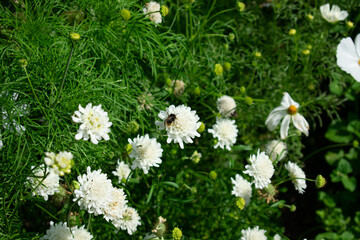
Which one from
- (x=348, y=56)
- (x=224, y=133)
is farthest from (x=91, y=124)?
(x=348, y=56)

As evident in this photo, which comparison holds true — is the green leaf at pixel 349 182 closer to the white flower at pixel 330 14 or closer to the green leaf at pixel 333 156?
the green leaf at pixel 333 156

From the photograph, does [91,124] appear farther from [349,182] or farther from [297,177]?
[349,182]

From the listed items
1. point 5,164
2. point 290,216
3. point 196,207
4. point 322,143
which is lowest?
point 290,216

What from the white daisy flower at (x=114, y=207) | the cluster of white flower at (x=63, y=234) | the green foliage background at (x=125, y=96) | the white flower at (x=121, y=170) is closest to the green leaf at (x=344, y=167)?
Result: the green foliage background at (x=125, y=96)

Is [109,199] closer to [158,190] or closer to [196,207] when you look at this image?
[158,190]

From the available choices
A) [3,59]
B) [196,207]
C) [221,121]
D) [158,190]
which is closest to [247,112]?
[221,121]

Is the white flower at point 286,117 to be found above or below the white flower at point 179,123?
above
